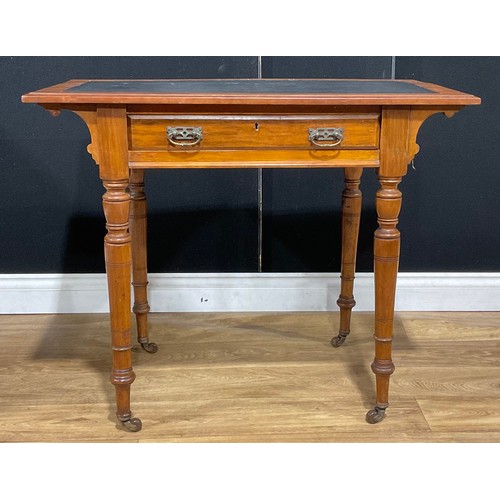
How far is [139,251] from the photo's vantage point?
297 centimetres

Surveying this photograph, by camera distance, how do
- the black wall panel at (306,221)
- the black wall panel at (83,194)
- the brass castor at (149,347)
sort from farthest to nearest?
the black wall panel at (306,221) → the black wall panel at (83,194) → the brass castor at (149,347)

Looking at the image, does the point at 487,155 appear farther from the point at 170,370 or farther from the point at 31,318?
the point at 31,318

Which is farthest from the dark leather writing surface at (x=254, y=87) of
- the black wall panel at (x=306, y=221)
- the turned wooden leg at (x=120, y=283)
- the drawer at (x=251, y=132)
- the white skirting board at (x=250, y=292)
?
the white skirting board at (x=250, y=292)

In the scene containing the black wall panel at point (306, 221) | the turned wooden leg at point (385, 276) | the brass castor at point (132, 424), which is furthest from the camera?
the black wall panel at point (306, 221)

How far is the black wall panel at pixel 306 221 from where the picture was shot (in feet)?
10.9

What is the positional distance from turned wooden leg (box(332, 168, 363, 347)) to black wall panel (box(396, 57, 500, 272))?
0.44m

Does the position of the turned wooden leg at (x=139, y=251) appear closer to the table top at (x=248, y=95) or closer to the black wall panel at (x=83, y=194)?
the black wall panel at (x=83, y=194)

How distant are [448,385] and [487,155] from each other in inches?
41.5

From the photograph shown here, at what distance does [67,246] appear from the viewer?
3355mm

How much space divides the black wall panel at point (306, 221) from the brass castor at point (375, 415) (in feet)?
3.21

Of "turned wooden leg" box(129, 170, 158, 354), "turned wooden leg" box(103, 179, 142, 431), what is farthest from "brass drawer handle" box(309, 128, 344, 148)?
"turned wooden leg" box(129, 170, 158, 354)

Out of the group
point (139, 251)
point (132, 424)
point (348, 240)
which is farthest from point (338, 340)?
point (132, 424)

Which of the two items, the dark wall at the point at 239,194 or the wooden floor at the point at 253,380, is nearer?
the wooden floor at the point at 253,380

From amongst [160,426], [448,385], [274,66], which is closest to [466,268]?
[448,385]
